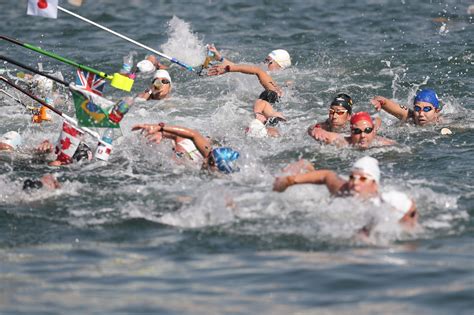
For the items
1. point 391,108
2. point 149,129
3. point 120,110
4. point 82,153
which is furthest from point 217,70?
point 120,110

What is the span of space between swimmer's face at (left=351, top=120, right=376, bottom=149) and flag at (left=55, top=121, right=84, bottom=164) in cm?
383

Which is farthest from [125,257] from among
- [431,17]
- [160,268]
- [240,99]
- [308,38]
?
[431,17]

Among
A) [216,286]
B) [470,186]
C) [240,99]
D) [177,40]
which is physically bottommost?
[216,286]

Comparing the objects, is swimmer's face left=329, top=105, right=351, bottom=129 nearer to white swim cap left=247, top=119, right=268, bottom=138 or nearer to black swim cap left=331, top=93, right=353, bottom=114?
black swim cap left=331, top=93, right=353, bottom=114

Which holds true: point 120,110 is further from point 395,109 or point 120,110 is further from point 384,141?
point 395,109

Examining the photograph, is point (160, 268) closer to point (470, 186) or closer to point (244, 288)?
point (244, 288)

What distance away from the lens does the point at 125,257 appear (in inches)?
407

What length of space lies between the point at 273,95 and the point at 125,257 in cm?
665

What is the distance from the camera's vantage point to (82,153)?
1400 cm

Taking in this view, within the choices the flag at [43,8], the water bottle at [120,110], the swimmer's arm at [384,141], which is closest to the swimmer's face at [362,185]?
the water bottle at [120,110]

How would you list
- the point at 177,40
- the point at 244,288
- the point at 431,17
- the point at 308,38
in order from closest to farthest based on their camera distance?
the point at 244,288, the point at 177,40, the point at 308,38, the point at 431,17

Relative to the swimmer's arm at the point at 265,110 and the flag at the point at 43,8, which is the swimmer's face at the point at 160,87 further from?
the flag at the point at 43,8

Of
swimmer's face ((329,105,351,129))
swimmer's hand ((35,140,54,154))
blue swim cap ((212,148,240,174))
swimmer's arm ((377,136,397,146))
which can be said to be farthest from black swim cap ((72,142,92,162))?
swimmer's arm ((377,136,397,146))

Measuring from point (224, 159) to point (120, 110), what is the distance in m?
1.51
